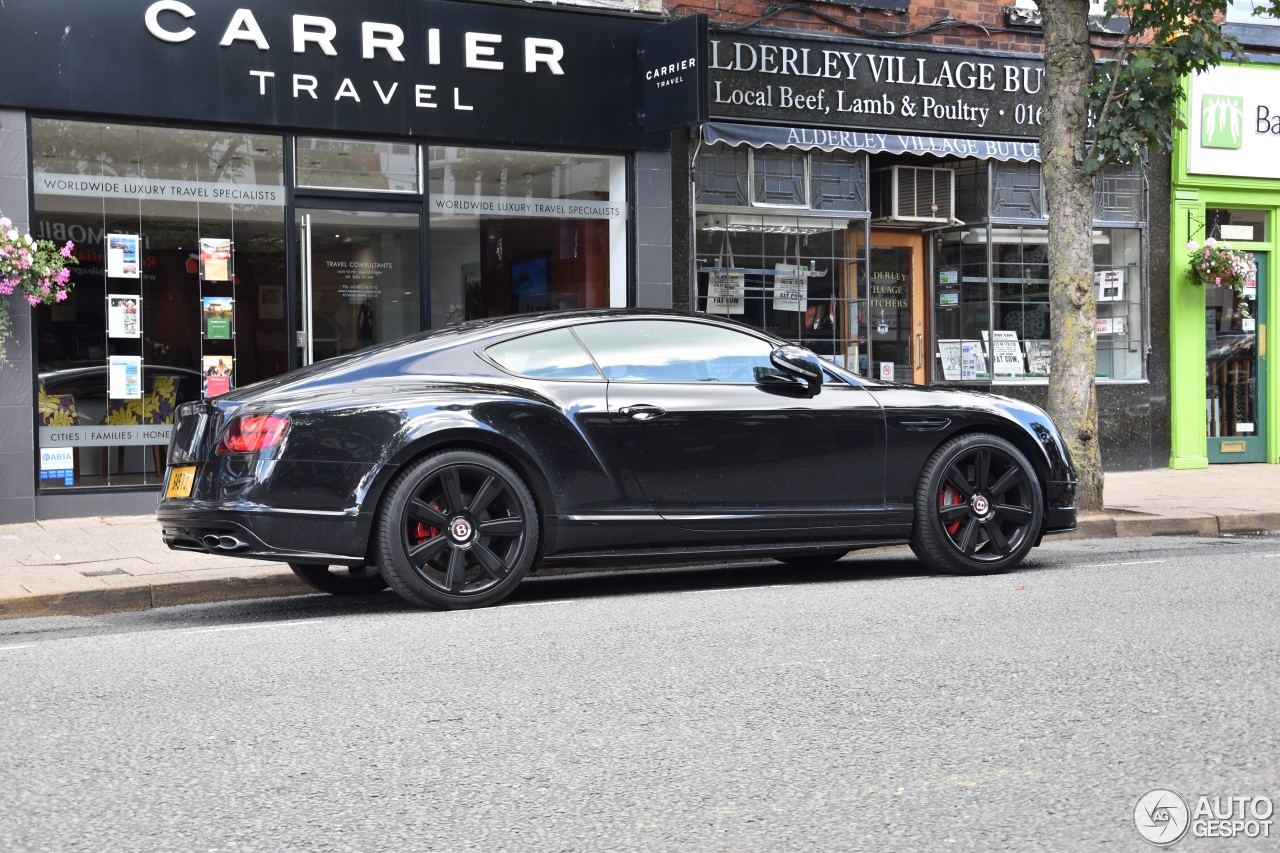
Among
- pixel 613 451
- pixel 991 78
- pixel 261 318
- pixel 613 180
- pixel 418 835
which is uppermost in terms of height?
pixel 991 78

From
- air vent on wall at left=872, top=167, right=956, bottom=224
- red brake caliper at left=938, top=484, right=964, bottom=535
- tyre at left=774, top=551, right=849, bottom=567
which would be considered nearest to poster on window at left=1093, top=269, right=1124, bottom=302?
air vent on wall at left=872, top=167, right=956, bottom=224

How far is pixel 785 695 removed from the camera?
15.8 ft

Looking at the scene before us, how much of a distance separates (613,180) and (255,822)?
404 inches

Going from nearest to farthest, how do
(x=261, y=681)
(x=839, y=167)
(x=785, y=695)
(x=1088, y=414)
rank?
(x=785, y=695)
(x=261, y=681)
(x=1088, y=414)
(x=839, y=167)

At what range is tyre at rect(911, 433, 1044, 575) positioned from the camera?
25.4 ft

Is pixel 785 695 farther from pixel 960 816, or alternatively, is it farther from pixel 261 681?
pixel 261 681

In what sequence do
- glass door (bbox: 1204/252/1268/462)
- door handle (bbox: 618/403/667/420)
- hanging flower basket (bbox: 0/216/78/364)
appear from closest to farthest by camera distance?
door handle (bbox: 618/403/667/420)
hanging flower basket (bbox: 0/216/78/364)
glass door (bbox: 1204/252/1268/462)

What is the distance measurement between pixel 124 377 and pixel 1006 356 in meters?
8.77

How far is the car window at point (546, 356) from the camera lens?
717cm

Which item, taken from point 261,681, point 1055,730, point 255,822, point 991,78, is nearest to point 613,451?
point 261,681

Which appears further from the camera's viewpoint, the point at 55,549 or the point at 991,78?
the point at 991,78

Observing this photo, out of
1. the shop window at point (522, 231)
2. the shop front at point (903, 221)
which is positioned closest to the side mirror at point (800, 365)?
the shop window at point (522, 231)

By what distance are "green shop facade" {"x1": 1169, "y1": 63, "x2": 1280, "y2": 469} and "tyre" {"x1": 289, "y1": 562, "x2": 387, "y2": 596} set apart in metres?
10.7

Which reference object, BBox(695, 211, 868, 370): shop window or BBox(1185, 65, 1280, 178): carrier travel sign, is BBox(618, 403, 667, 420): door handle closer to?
BBox(695, 211, 868, 370): shop window
